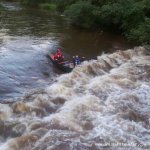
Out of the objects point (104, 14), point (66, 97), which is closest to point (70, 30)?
point (104, 14)

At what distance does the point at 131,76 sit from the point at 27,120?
9455 mm

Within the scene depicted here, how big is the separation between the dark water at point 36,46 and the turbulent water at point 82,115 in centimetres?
184

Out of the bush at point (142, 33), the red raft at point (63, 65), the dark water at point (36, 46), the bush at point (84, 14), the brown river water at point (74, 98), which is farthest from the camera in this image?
the bush at point (84, 14)

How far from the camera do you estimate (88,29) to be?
1551 inches

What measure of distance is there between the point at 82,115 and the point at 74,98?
222cm

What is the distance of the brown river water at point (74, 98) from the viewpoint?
14.1 m

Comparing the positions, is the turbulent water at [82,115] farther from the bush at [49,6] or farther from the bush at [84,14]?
the bush at [49,6]

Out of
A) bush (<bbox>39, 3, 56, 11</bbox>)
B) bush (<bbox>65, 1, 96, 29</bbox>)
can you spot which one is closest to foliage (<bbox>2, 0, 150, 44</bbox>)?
bush (<bbox>65, 1, 96, 29</bbox>)

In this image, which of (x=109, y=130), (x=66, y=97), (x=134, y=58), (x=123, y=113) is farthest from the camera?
(x=134, y=58)

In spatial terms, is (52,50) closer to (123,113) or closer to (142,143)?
(123,113)

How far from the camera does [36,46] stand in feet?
98.2

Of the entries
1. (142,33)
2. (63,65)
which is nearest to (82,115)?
(63,65)

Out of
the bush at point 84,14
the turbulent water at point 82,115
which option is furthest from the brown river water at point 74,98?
the bush at point 84,14

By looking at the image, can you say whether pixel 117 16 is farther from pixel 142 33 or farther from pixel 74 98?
pixel 74 98
